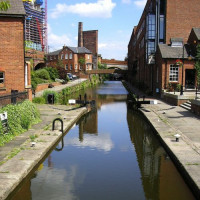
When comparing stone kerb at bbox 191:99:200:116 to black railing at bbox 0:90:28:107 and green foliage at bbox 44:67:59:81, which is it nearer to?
black railing at bbox 0:90:28:107

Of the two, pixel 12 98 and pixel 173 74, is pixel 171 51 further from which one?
pixel 12 98

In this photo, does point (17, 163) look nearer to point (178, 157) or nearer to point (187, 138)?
point (178, 157)

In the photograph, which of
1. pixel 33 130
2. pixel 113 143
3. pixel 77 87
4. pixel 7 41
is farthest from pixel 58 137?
pixel 77 87

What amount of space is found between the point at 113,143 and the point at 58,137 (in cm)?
294

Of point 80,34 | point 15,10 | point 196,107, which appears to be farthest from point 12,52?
point 80,34

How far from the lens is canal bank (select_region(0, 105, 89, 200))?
853 centimetres

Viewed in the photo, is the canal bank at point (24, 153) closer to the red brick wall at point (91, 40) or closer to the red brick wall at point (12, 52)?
the red brick wall at point (12, 52)

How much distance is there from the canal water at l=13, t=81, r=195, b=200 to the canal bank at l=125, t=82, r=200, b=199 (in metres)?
0.41

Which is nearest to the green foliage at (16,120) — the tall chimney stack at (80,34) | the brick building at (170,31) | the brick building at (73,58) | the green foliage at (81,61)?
the brick building at (170,31)

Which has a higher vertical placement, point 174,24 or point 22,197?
point 174,24

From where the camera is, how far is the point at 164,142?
1305 cm

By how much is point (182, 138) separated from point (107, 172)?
471 centimetres

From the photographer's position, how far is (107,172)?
10.7 m

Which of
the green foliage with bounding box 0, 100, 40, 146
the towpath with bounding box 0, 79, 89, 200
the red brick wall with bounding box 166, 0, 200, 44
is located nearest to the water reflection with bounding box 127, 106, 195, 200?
the towpath with bounding box 0, 79, 89, 200
